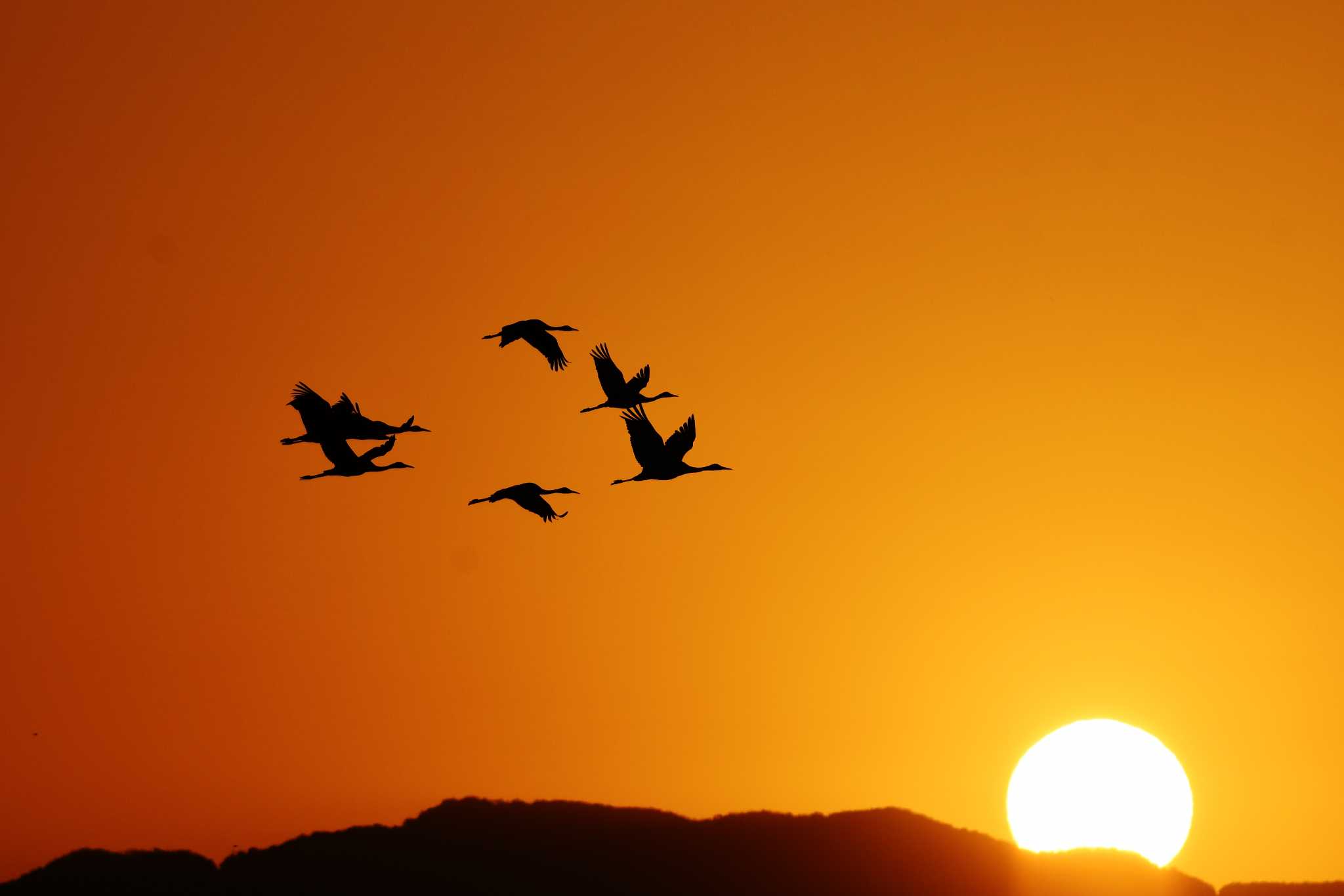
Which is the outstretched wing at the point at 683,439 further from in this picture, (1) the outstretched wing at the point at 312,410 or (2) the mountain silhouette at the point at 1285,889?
(2) the mountain silhouette at the point at 1285,889

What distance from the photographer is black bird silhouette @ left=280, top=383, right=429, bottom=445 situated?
107ft

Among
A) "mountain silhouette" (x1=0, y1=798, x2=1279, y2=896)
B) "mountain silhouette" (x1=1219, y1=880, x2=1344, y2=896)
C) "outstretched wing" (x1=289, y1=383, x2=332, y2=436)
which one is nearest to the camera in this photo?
"outstretched wing" (x1=289, y1=383, x2=332, y2=436)

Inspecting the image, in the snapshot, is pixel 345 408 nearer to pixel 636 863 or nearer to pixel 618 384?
pixel 618 384

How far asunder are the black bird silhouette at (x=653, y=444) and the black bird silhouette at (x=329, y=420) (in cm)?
547

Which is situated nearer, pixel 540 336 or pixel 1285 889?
pixel 540 336

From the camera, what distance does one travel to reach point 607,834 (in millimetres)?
63969

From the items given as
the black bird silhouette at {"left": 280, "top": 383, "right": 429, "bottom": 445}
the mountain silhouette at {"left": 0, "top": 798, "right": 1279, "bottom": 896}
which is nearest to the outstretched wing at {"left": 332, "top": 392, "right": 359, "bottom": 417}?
the black bird silhouette at {"left": 280, "top": 383, "right": 429, "bottom": 445}

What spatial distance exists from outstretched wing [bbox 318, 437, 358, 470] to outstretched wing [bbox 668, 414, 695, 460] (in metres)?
6.81

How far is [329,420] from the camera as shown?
109 feet

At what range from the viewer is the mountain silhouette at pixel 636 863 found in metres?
60.2

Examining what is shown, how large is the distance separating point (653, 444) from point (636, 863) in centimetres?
3338

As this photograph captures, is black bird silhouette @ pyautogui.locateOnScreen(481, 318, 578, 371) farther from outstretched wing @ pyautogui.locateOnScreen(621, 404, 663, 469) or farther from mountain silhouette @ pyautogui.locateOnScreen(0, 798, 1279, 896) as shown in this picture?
mountain silhouette @ pyautogui.locateOnScreen(0, 798, 1279, 896)

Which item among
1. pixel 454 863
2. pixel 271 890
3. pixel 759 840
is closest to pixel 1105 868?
pixel 759 840

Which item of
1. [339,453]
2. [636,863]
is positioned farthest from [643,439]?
[636,863]
